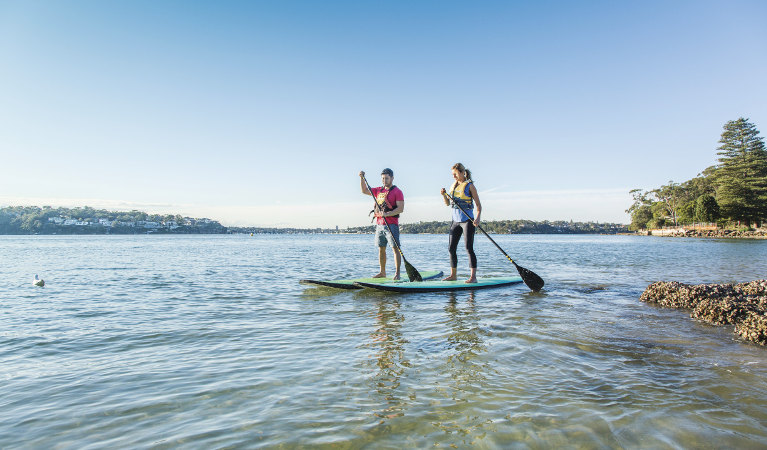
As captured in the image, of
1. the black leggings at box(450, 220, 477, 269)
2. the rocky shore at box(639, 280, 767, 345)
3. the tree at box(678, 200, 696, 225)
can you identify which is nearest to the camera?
the rocky shore at box(639, 280, 767, 345)

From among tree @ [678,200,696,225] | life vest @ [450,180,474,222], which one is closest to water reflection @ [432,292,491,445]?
life vest @ [450,180,474,222]

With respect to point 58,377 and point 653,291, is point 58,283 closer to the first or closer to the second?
point 58,377

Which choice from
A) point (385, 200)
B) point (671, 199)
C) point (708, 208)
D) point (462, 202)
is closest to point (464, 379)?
point (462, 202)

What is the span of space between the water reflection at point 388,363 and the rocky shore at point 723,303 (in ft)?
15.3

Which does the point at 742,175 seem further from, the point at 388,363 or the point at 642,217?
the point at 388,363

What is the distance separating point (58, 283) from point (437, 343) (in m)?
13.5

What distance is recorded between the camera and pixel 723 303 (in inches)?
272

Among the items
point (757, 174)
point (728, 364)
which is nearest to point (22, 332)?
point (728, 364)

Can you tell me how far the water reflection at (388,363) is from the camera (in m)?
3.51

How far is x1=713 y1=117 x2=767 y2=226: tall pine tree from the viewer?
7088cm

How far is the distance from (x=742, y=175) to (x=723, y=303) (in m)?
88.7

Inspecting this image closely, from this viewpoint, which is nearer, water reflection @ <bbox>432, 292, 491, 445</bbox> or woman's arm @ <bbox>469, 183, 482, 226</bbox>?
water reflection @ <bbox>432, 292, 491, 445</bbox>

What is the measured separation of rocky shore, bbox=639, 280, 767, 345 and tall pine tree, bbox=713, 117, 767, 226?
81541 millimetres

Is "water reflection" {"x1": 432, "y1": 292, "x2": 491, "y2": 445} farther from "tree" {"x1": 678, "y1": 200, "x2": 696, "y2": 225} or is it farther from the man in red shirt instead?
"tree" {"x1": 678, "y1": 200, "x2": 696, "y2": 225}
